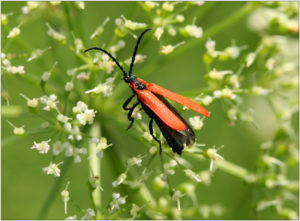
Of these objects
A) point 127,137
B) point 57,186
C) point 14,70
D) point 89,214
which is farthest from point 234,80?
point 127,137

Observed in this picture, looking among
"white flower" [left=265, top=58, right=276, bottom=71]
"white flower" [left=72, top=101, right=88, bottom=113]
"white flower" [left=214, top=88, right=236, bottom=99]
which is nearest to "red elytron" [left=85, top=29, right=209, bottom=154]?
"white flower" [left=214, top=88, right=236, bottom=99]

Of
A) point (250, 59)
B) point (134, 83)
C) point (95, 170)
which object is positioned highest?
point (134, 83)

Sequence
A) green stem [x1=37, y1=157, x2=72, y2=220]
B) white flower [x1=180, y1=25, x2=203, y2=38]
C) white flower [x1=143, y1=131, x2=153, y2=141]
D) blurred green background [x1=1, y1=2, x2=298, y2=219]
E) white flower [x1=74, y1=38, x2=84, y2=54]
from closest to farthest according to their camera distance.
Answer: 1. white flower [x1=143, y1=131, x2=153, y2=141]
2. white flower [x1=74, y1=38, x2=84, y2=54]
3. green stem [x1=37, y1=157, x2=72, y2=220]
4. white flower [x1=180, y1=25, x2=203, y2=38]
5. blurred green background [x1=1, y1=2, x2=298, y2=219]

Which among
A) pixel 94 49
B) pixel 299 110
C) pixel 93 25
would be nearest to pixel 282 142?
pixel 299 110

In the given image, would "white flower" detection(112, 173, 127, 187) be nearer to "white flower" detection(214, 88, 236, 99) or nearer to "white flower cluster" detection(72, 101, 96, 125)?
"white flower cluster" detection(72, 101, 96, 125)

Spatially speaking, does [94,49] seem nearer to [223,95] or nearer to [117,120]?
[117,120]

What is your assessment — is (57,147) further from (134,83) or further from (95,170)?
(134,83)

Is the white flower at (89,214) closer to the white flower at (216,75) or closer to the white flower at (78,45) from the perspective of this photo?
the white flower at (78,45)

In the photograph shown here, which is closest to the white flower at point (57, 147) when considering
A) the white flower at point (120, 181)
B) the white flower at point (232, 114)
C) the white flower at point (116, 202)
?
the white flower at point (120, 181)

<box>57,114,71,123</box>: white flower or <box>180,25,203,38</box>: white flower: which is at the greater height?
<box>57,114,71,123</box>: white flower
